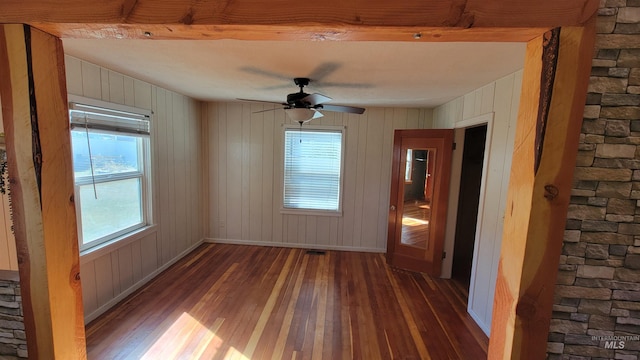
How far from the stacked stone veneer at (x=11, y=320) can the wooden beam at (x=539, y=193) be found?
151 cm

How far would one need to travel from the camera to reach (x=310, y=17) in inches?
24.3

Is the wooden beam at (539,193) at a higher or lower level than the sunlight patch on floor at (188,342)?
higher

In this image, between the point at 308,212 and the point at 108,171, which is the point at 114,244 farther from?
the point at 308,212

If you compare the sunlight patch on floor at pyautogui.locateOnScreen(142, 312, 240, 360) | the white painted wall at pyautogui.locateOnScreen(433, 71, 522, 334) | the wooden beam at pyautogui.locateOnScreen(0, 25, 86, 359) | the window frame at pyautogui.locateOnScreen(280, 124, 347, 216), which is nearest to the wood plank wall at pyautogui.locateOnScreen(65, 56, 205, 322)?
the sunlight patch on floor at pyautogui.locateOnScreen(142, 312, 240, 360)

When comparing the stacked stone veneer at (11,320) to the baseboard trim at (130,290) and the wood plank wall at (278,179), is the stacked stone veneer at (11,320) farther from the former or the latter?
the wood plank wall at (278,179)

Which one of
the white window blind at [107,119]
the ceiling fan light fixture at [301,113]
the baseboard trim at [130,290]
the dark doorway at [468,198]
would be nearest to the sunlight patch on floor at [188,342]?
the baseboard trim at [130,290]

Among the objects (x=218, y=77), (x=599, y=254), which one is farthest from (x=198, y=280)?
(x=599, y=254)

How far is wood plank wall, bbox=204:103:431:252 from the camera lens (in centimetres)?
406

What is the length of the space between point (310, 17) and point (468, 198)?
155 inches

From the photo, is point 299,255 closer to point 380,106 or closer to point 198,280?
point 198,280

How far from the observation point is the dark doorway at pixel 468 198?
361 cm

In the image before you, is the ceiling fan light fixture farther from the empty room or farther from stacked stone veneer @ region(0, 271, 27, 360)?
stacked stone veneer @ region(0, 271, 27, 360)

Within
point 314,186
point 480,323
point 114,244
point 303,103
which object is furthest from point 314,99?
point 480,323

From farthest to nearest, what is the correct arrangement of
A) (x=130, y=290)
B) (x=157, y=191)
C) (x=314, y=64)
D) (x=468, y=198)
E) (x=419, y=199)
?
(x=468, y=198)
(x=419, y=199)
(x=157, y=191)
(x=130, y=290)
(x=314, y=64)
